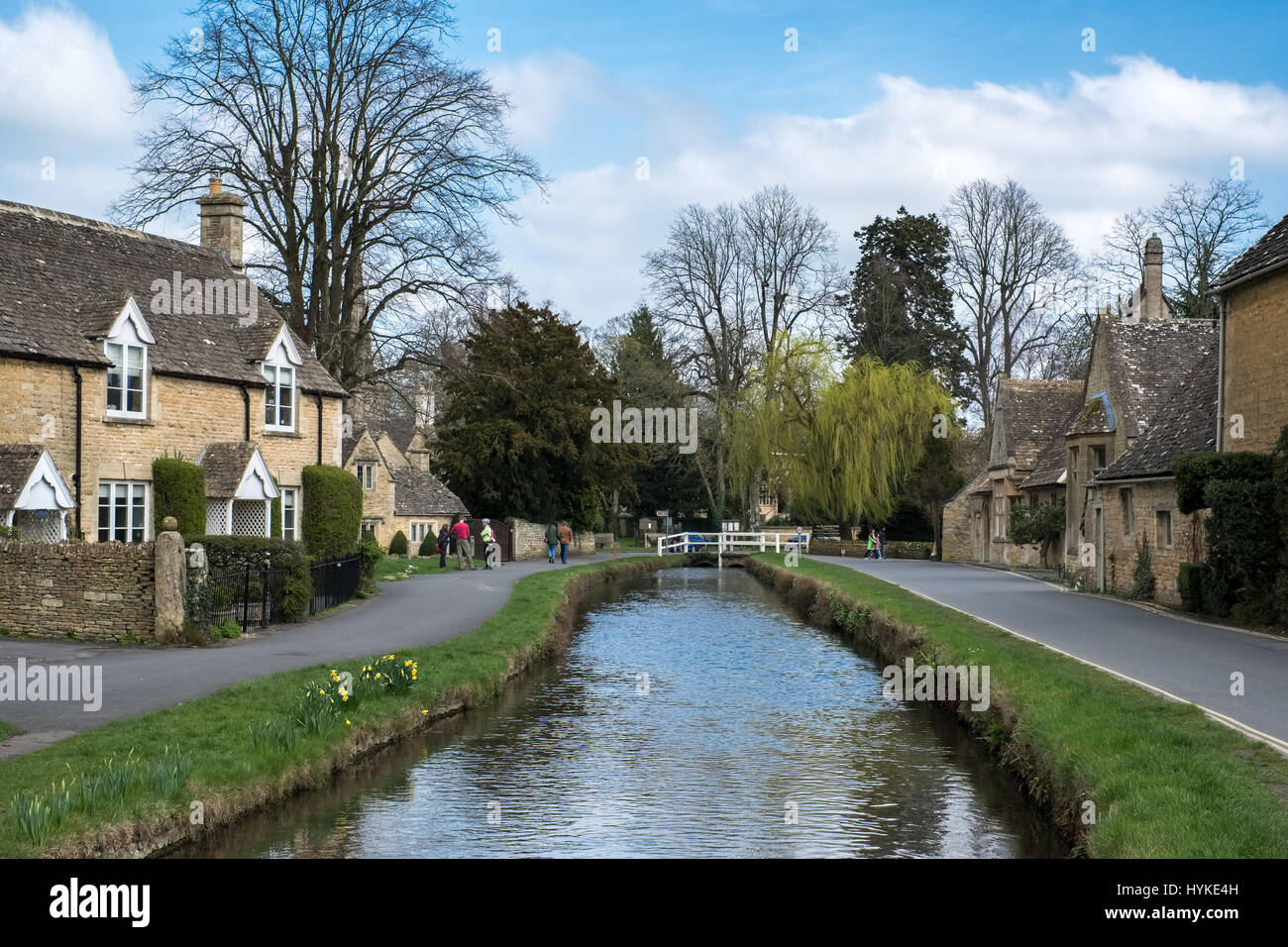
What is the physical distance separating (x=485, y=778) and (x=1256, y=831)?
Result: 734cm

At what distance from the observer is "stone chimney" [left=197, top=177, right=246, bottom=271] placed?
3381 centimetres

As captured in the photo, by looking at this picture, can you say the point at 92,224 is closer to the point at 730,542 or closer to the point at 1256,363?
the point at 1256,363

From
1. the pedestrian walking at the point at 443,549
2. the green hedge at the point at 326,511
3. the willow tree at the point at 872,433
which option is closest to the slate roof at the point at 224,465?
the green hedge at the point at 326,511

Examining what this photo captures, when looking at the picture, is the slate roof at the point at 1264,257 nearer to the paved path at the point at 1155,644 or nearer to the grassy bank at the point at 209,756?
the paved path at the point at 1155,644

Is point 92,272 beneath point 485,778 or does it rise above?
above

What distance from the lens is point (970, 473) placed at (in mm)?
66000

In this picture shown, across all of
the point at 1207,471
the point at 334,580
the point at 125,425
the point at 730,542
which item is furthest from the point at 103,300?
the point at 730,542

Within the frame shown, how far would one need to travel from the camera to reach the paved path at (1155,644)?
13.4 m

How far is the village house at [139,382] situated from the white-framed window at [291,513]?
0.04 metres

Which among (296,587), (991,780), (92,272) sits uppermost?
(92,272)

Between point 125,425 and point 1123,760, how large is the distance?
70.1 feet
